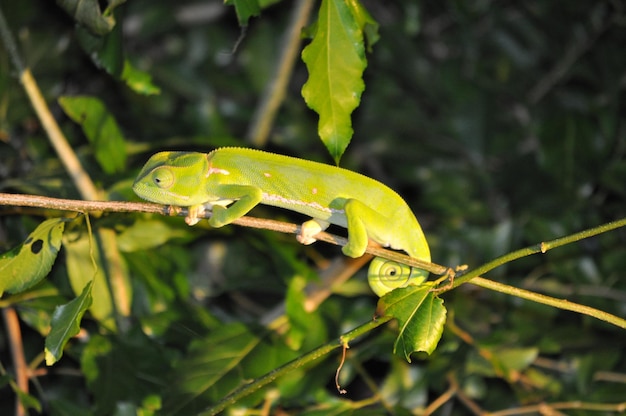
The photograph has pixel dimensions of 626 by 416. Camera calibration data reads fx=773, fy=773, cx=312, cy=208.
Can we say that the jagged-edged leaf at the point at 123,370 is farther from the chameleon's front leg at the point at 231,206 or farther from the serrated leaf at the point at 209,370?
the chameleon's front leg at the point at 231,206

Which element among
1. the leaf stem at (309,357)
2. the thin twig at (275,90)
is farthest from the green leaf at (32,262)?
the thin twig at (275,90)

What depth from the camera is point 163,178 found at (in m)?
1.41

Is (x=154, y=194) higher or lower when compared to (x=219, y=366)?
higher

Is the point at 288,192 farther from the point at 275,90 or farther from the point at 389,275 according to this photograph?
the point at 275,90

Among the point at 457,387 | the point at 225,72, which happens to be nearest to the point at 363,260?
the point at 457,387

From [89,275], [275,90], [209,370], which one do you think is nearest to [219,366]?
[209,370]

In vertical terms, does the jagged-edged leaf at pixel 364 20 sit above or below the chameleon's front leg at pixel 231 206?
above

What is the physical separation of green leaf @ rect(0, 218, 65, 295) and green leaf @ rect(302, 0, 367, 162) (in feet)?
1.60

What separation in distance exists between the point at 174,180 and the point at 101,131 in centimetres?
61

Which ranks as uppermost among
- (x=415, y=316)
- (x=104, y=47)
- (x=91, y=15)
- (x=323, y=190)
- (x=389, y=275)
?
(x=91, y=15)

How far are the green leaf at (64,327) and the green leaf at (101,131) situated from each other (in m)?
0.69

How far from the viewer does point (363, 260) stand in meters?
2.08

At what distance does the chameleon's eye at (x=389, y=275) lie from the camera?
1507mm

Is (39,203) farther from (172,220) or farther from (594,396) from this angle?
(594,396)
